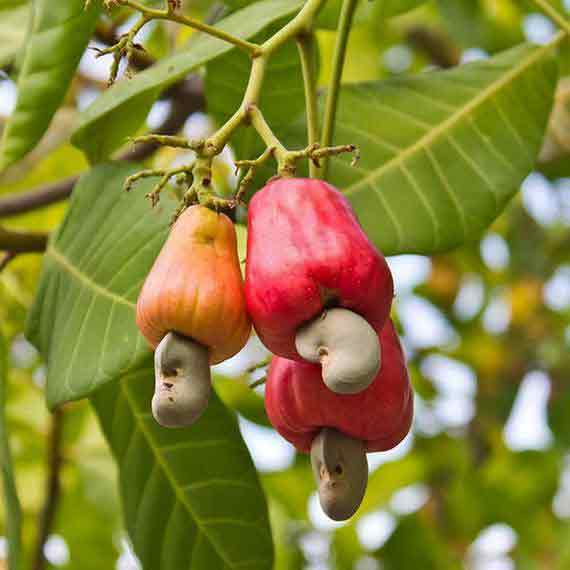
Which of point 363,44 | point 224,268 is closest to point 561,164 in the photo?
point 363,44

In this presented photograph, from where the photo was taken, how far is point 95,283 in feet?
4.42

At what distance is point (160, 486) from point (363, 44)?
5.14ft

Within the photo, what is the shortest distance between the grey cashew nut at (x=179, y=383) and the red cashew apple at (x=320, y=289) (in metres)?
0.06

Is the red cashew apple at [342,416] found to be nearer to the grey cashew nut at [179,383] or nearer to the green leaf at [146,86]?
the grey cashew nut at [179,383]

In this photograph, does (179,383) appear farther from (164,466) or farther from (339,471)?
(164,466)

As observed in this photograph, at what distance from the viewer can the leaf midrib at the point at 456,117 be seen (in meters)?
1.42

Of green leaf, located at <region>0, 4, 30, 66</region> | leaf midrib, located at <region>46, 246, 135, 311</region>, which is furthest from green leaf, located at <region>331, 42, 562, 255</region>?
green leaf, located at <region>0, 4, 30, 66</region>

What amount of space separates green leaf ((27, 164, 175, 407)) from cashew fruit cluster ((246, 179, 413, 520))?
209mm

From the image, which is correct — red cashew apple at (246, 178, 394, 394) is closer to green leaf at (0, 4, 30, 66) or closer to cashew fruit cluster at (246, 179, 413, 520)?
cashew fruit cluster at (246, 179, 413, 520)

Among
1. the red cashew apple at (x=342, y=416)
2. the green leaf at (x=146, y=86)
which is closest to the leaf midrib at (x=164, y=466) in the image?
the green leaf at (x=146, y=86)

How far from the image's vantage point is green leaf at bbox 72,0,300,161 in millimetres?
1337

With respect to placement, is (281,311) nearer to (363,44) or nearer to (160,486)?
(160,486)

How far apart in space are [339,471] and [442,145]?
2.01 feet

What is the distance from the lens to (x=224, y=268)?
98cm
